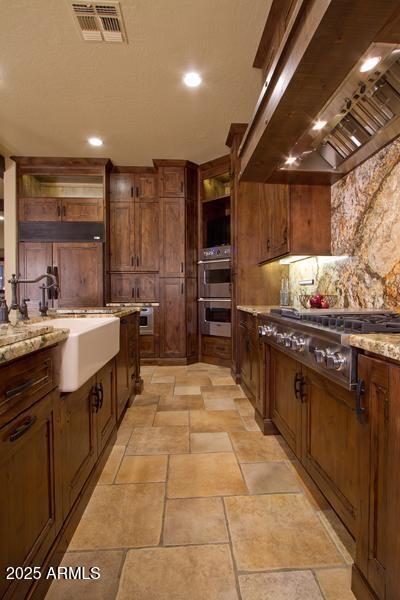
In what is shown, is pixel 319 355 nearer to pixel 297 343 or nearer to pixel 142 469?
pixel 297 343

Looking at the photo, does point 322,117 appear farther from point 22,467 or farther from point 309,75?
point 22,467

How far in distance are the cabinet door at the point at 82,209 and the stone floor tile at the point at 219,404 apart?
10.7 feet

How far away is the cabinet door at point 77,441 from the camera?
1207 mm

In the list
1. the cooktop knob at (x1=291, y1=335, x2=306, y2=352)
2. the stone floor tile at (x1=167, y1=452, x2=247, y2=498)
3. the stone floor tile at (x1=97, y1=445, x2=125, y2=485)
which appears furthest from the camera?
the stone floor tile at (x1=97, y1=445, x2=125, y2=485)

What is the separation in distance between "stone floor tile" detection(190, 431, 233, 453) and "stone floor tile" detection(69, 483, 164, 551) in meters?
0.46

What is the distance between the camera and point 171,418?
8.51 feet

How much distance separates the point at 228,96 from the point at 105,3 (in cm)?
141

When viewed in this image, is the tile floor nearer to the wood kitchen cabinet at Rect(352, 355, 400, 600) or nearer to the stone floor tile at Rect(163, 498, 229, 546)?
the stone floor tile at Rect(163, 498, 229, 546)

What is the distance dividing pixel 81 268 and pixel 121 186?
4.82ft

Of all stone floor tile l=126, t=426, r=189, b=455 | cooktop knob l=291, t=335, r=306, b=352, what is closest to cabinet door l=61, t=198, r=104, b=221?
stone floor tile l=126, t=426, r=189, b=455

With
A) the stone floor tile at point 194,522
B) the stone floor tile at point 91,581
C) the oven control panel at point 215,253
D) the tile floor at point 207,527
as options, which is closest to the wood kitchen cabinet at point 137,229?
the oven control panel at point 215,253

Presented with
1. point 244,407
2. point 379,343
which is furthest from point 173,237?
point 379,343

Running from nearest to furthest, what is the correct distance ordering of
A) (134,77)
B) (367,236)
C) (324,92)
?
(324,92), (367,236), (134,77)

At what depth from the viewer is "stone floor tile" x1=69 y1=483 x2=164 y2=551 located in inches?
50.6
